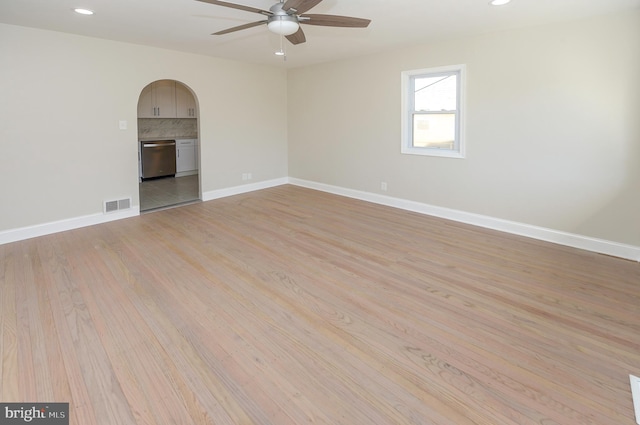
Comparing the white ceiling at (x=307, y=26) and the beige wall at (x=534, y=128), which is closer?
the white ceiling at (x=307, y=26)

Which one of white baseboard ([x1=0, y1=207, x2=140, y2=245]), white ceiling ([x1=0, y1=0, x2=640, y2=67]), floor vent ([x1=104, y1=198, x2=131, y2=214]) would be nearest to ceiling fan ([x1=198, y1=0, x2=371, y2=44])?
white ceiling ([x1=0, y1=0, x2=640, y2=67])

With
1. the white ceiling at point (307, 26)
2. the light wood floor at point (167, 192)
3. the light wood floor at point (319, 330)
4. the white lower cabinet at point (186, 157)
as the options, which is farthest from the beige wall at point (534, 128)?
the white lower cabinet at point (186, 157)

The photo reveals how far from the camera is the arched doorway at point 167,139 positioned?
24.2ft

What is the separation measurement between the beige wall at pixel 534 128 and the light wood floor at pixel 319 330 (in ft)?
1.84

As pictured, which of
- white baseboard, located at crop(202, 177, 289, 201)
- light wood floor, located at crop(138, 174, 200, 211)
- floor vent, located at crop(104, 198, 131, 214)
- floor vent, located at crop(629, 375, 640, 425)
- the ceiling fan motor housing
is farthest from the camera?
white baseboard, located at crop(202, 177, 289, 201)

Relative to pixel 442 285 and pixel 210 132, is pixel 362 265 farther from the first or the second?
pixel 210 132

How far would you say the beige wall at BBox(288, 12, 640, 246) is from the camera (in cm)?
353

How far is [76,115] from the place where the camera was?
445 centimetres

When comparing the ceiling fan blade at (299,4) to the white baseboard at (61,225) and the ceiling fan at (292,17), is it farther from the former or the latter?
the white baseboard at (61,225)

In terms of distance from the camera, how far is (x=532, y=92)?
401 centimetres

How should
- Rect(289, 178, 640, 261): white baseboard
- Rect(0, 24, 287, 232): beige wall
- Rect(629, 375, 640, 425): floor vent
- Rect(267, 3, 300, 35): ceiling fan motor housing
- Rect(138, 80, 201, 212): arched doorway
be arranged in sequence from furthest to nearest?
Rect(138, 80, 201, 212): arched doorway
Rect(0, 24, 287, 232): beige wall
Rect(289, 178, 640, 261): white baseboard
Rect(267, 3, 300, 35): ceiling fan motor housing
Rect(629, 375, 640, 425): floor vent

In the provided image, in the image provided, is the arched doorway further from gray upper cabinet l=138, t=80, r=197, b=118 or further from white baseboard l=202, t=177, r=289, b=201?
white baseboard l=202, t=177, r=289, b=201

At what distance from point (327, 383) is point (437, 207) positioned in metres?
3.79

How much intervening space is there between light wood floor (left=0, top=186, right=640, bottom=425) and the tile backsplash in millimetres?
4378
